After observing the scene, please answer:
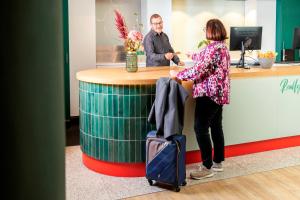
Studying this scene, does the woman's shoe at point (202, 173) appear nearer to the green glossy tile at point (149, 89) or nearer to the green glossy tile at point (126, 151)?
the green glossy tile at point (126, 151)

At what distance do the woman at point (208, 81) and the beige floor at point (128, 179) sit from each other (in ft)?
1.11

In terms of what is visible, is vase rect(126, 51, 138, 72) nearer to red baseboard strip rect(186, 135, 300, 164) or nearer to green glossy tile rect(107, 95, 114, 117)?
green glossy tile rect(107, 95, 114, 117)

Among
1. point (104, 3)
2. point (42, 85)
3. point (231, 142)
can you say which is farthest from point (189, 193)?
point (104, 3)

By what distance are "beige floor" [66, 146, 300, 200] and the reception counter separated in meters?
0.10

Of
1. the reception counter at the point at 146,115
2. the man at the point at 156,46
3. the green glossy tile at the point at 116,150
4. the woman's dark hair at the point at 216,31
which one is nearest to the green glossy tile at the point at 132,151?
the reception counter at the point at 146,115

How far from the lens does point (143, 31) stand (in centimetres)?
695

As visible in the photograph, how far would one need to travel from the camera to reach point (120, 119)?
12.1 ft

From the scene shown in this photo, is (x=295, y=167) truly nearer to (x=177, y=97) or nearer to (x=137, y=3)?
(x=177, y=97)

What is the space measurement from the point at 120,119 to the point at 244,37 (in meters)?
2.14

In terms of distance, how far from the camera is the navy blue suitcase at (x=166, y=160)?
3.38 meters

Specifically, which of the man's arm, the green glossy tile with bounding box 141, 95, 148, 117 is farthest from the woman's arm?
the man's arm

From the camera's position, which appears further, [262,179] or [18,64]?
[262,179]

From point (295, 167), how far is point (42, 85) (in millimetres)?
3601

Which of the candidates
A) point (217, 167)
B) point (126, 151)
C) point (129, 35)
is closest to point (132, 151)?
point (126, 151)
